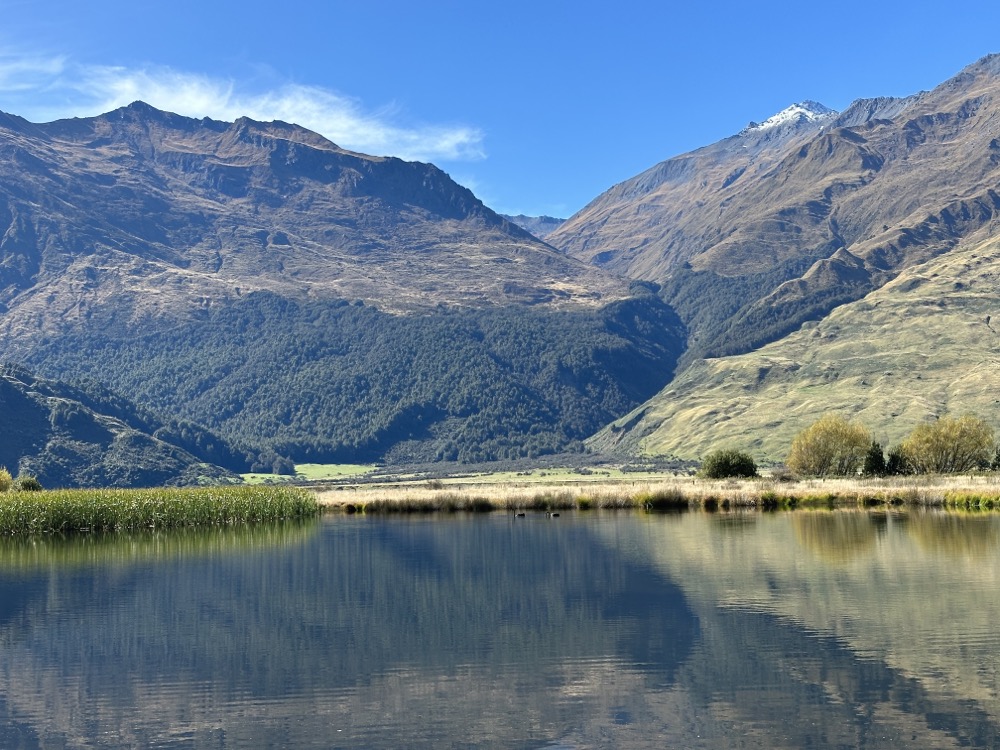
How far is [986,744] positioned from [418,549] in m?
51.1

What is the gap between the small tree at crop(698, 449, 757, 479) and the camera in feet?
437

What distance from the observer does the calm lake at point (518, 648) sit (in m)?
26.7

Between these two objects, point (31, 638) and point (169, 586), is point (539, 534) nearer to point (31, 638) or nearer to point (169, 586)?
point (169, 586)

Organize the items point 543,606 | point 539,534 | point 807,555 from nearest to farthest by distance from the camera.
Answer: point 543,606 < point 807,555 < point 539,534

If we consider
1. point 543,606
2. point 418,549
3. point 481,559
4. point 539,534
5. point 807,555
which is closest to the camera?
point 543,606

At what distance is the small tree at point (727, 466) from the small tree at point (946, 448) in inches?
717

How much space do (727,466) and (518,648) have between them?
101358 millimetres

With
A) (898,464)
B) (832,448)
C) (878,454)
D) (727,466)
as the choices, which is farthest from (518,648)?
(832,448)

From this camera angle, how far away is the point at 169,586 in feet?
175

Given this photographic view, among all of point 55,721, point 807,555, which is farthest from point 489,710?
point 807,555

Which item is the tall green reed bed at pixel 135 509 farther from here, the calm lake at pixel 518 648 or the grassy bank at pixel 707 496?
the calm lake at pixel 518 648

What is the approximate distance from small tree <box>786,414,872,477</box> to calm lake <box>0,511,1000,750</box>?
237ft

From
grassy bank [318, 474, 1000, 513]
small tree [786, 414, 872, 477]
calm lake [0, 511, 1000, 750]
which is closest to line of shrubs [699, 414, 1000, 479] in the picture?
small tree [786, 414, 872, 477]

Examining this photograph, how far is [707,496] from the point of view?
10362 centimetres
